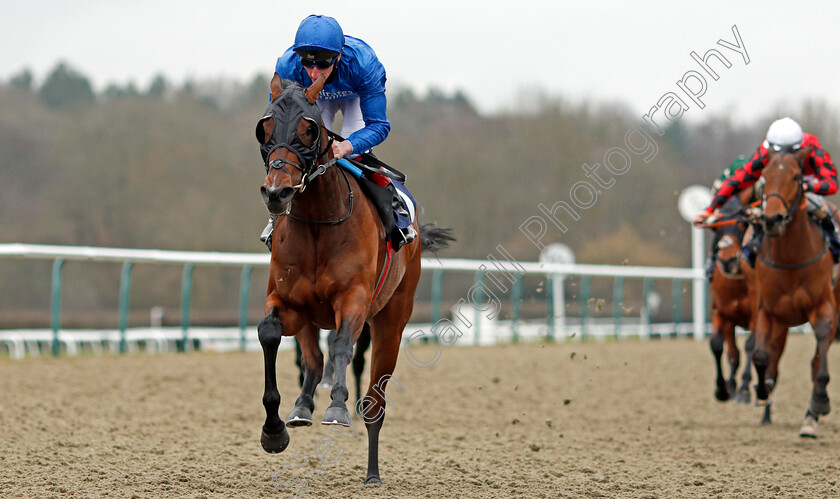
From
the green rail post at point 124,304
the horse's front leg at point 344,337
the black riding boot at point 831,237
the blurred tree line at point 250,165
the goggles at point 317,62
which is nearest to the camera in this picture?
the horse's front leg at point 344,337

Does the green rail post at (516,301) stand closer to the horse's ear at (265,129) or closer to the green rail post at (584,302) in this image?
the green rail post at (584,302)

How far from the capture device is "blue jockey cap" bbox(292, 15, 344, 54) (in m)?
5.09

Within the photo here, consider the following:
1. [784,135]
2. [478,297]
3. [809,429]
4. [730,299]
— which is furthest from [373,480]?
[478,297]

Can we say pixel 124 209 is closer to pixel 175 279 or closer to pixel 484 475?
pixel 175 279

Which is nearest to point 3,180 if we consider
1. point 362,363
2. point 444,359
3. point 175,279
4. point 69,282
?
point 69,282

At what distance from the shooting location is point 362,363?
8461mm

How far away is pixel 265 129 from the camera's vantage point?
4.71 metres

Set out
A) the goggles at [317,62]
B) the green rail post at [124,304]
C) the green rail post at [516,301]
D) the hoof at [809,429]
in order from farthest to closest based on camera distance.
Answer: the green rail post at [516,301] < the green rail post at [124,304] < the hoof at [809,429] < the goggles at [317,62]

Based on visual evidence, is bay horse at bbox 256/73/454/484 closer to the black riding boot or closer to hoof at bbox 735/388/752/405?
the black riding boot

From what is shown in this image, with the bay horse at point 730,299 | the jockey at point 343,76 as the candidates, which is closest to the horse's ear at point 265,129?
the jockey at point 343,76

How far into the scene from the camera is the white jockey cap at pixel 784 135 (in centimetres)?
778

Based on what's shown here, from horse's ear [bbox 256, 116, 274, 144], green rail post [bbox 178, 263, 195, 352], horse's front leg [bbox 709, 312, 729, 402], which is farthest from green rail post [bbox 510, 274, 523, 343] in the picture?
horse's ear [bbox 256, 116, 274, 144]

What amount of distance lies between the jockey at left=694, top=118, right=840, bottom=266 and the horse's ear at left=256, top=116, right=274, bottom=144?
4.76m

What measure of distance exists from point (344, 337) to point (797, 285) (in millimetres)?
4599
